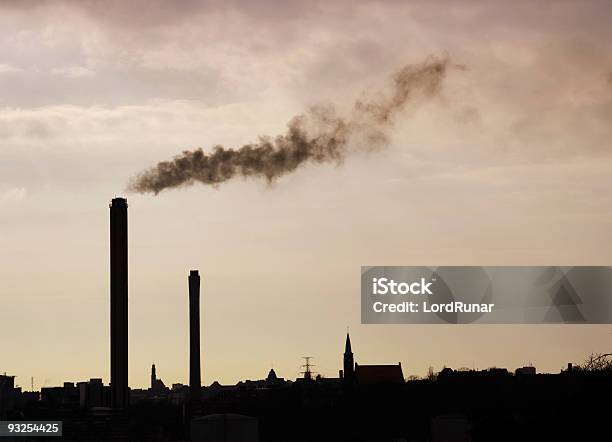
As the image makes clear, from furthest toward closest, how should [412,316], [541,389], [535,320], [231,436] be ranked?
[541,389]
[231,436]
[535,320]
[412,316]

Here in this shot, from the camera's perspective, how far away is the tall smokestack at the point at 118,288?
164625 mm

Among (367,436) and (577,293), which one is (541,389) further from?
(577,293)

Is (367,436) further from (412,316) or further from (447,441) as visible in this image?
(412,316)

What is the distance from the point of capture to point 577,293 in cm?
10044

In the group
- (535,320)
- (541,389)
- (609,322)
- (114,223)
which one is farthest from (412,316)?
(541,389)

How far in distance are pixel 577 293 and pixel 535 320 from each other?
5437 millimetres

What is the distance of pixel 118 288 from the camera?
167750 mm

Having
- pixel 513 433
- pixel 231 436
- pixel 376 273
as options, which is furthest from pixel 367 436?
pixel 376 273

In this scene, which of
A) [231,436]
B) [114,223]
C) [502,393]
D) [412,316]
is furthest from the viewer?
[502,393]

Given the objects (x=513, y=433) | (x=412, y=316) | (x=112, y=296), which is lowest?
(x=513, y=433)

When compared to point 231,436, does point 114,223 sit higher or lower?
higher

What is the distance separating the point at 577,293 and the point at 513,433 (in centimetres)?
1134

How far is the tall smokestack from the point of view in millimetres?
164625

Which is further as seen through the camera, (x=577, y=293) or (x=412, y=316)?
(x=577, y=293)
